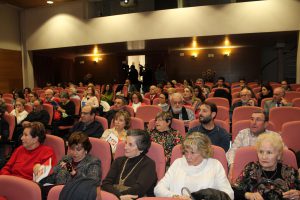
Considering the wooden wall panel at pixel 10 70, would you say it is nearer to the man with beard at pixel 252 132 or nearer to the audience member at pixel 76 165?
the audience member at pixel 76 165

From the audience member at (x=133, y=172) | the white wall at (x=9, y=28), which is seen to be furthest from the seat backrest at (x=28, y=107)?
the white wall at (x=9, y=28)

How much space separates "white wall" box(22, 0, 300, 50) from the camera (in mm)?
10094

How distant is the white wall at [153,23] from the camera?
10.1 m

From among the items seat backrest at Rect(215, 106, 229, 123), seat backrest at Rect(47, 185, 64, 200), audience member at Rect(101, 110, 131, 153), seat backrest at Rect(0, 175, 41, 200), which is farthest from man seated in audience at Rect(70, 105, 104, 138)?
seat backrest at Rect(47, 185, 64, 200)

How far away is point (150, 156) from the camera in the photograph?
9.91ft

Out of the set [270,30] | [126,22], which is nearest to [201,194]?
[270,30]

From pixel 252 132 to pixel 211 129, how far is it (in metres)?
0.49

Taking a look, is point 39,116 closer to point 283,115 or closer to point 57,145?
point 57,145

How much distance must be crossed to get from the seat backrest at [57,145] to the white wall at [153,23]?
839 centimetres

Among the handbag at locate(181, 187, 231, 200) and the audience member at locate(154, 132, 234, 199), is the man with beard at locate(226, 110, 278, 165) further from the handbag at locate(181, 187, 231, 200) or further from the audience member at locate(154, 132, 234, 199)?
the handbag at locate(181, 187, 231, 200)

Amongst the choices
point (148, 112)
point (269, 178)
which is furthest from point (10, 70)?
point (269, 178)

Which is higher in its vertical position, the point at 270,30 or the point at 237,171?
the point at 270,30

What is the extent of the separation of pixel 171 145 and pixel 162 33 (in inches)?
323

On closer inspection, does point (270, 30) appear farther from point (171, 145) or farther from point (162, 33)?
point (171, 145)
